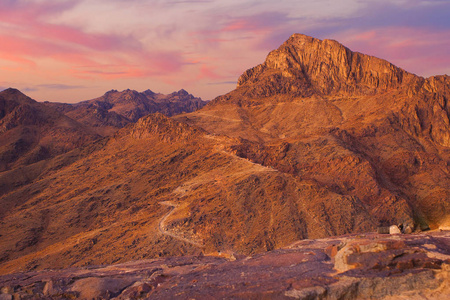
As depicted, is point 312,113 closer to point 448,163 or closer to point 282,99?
point 282,99

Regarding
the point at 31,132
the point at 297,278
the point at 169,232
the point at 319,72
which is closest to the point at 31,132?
the point at 31,132

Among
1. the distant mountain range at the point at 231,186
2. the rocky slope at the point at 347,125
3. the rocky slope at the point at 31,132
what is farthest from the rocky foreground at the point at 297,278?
the rocky slope at the point at 31,132

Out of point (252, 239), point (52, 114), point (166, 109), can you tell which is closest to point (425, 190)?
point (252, 239)

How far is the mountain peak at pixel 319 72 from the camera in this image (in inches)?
3664

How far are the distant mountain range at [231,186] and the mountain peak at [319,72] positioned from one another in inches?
237

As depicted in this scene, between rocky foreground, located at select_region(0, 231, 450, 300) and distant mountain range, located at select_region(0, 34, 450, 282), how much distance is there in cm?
1158

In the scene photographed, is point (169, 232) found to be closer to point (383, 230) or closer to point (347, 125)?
point (383, 230)

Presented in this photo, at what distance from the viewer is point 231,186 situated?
37.6 metres

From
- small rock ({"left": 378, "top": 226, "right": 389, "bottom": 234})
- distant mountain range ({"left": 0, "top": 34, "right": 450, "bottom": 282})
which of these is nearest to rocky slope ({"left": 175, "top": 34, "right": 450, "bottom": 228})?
distant mountain range ({"left": 0, "top": 34, "right": 450, "bottom": 282})

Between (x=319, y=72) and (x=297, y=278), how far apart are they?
96.5 m

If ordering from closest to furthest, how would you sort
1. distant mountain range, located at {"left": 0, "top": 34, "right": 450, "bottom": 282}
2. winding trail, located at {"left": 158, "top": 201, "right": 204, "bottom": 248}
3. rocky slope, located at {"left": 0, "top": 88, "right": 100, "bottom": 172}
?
winding trail, located at {"left": 158, "top": 201, "right": 204, "bottom": 248} → distant mountain range, located at {"left": 0, "top": 34, "right": 450, "bottom": 282} → rocky slope, located at {"left": 0, "top": 88, "right": 100, "bottom": 172}

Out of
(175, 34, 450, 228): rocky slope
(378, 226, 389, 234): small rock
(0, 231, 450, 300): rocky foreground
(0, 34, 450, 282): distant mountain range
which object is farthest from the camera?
(175, 34, 450, 228): rocky slope

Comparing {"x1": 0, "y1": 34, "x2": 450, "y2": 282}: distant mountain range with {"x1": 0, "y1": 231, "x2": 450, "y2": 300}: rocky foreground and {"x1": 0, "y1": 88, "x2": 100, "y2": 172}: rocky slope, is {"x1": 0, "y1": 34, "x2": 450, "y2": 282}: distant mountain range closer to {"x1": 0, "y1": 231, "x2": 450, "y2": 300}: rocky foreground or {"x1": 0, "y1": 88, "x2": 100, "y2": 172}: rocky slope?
{"x1": 0, "y1": 88, "x2": 100, "y2": 172}: rocky slope

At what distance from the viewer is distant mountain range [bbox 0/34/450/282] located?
32.9 meters
